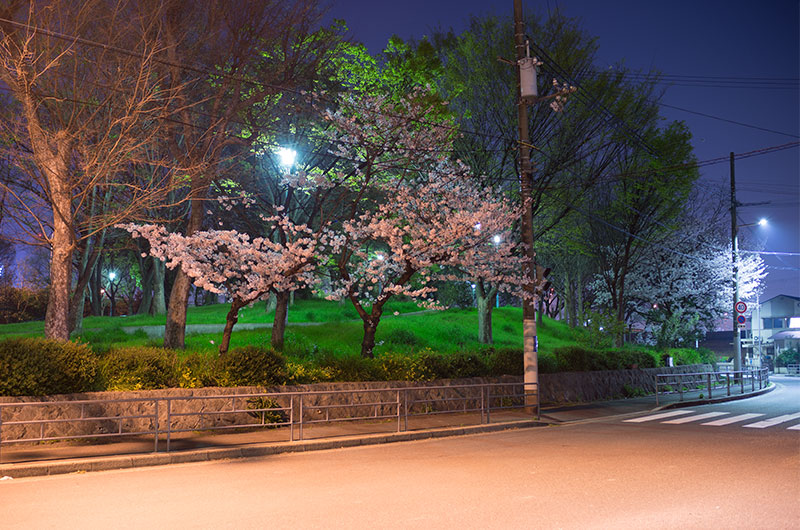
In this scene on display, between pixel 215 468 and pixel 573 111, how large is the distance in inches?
841

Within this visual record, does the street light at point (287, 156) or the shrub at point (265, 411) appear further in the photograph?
the street light at point (287, 156)

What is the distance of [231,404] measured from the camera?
48.5ft

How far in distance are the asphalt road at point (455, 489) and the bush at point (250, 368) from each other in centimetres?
357

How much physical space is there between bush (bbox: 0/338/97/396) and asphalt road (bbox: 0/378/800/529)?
308 centimetres

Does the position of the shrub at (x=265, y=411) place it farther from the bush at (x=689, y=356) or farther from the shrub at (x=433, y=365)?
the bush at (x=689, y=356)

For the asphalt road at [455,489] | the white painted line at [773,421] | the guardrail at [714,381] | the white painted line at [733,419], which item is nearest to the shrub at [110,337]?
the asphalt road at [455,489]

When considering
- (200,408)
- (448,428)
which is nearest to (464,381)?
(448,428)

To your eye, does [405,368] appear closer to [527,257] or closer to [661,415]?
[527,257]

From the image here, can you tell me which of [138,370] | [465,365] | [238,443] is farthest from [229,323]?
[465,365]

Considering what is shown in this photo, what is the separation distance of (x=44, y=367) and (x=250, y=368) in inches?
174

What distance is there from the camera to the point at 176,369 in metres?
15.0

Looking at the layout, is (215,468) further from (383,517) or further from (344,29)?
(344,29)

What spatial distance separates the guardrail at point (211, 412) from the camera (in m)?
12.1

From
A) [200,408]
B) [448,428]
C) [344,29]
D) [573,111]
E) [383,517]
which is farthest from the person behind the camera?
[573,111]
